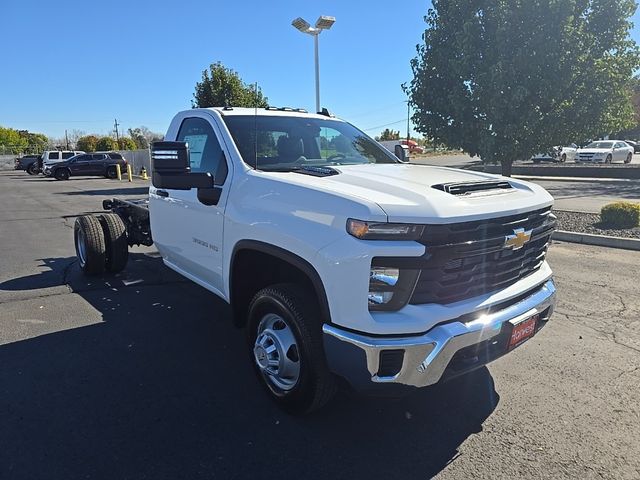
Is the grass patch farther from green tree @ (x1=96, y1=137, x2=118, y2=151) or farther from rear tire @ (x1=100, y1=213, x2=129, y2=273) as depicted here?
green tree @ (x1=96, y1=137, x2=118, y2=151)

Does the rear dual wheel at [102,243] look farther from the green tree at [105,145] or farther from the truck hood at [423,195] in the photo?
the green tree at [105,145]

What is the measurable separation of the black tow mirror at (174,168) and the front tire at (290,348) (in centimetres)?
97

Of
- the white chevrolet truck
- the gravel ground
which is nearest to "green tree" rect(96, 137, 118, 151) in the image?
the gravel ground

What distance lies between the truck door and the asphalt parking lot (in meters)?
0.68

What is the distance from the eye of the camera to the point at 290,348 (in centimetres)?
308

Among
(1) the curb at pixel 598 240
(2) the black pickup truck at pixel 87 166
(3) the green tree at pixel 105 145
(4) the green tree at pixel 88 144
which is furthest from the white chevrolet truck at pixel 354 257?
(4) the green tree at pixel 88 144

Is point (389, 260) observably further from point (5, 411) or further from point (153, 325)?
point (153, 325)

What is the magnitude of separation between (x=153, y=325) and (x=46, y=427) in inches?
69.1

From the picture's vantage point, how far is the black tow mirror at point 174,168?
11.2ft

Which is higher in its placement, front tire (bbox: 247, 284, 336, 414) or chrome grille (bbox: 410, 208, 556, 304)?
chrome grille (bbox: 410, 208, 556, 304)

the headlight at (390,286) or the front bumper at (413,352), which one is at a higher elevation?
the headlight at (390,286)

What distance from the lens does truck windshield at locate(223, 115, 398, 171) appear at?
381 centimetres

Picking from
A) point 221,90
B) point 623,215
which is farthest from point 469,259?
point 221,90

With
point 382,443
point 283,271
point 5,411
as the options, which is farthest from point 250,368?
point 5,411
